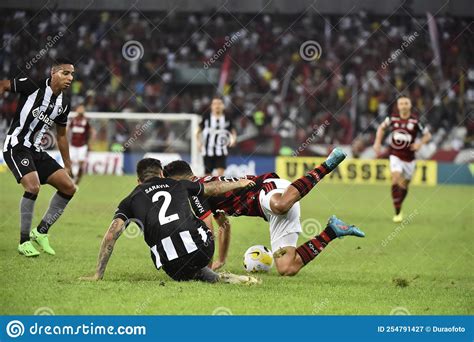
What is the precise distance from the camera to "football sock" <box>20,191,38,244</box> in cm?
964

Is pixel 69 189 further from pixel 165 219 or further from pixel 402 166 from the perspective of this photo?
pixel 402 166

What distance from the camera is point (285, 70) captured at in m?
28.8

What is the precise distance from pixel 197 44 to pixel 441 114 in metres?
8.50

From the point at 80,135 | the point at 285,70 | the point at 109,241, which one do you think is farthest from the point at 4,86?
the point at 285,70

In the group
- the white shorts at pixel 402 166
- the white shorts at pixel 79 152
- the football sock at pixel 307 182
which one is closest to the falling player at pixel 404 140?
the white shorts at pixel 402 166

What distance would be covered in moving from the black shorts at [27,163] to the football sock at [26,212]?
22 centimetres

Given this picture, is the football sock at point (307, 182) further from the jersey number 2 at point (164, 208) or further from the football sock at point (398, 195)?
the football sock at point (398, 195)

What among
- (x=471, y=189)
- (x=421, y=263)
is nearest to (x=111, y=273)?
(x=421, y=263)

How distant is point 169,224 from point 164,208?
0.17m

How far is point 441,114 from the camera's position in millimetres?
27094

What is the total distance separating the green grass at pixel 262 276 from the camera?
280 inches

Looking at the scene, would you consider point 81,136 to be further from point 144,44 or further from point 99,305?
point 99,305

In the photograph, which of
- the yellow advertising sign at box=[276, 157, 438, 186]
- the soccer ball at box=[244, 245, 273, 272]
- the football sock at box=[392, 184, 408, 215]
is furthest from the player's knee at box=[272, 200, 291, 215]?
the yellow advertising sign at box=[276, 157, 438, 186]

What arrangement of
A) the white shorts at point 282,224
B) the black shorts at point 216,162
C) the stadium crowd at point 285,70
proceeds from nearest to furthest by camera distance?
the white shorts at point 282,224 → the black shorts at point 216,162 → the stadium crowd at point 285,70
